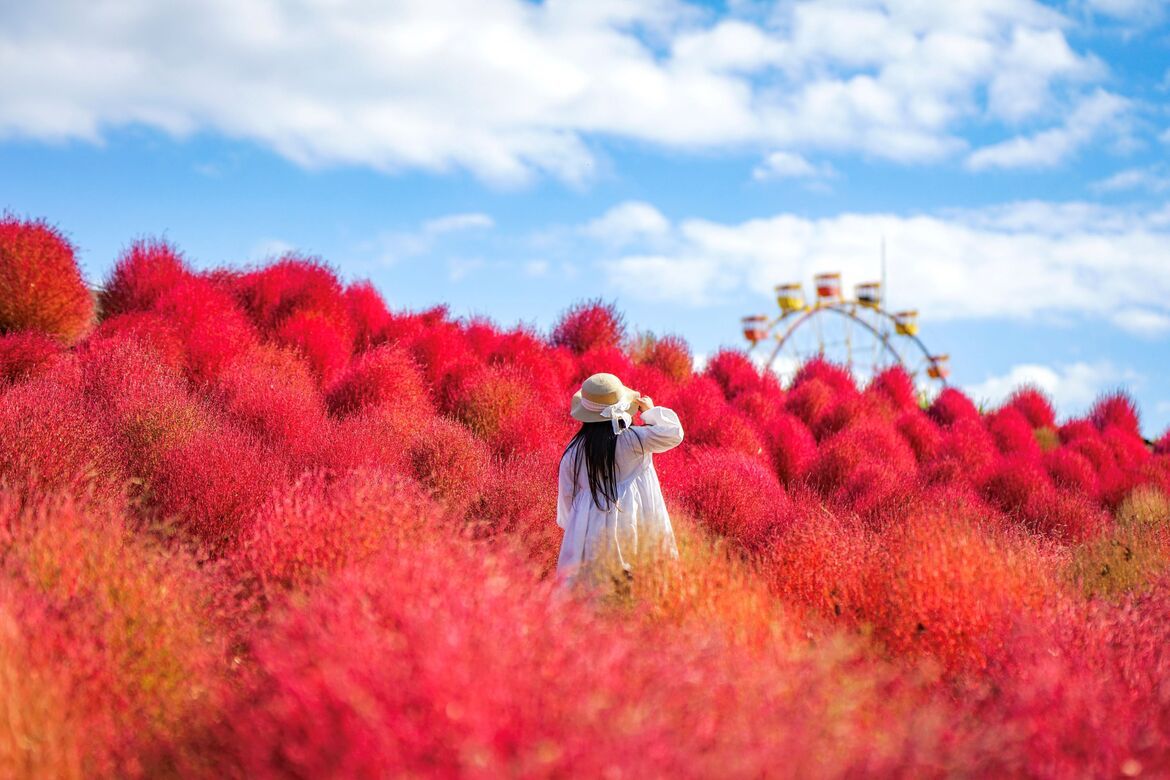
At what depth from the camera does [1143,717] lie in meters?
3.50

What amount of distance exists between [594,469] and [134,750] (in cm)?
236

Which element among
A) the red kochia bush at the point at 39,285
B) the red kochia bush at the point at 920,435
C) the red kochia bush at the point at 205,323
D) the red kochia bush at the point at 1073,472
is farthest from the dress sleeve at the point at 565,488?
the red kochia bush at the point at 1073,472

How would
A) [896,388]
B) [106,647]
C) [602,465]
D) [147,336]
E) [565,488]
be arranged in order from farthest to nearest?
1. [896,388]
2. [147,336]
3. [565,488]
4. [602,465]
5. [106,647]

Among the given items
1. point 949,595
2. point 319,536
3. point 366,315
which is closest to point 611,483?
point 319,536

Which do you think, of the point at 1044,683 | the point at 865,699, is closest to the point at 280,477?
the point at 865,699

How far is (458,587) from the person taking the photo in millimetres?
3246

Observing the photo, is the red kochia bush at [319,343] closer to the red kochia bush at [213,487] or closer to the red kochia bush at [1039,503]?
the red kochia bush at [213,487]

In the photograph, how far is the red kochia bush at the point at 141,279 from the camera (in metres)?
9.42

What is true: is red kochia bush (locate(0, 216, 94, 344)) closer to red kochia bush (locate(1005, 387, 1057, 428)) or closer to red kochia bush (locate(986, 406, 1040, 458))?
red kochia bush (locate(986, 406, 1040, 458))

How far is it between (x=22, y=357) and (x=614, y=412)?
17.5ft

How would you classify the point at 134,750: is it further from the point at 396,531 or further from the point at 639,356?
the point at 639,356

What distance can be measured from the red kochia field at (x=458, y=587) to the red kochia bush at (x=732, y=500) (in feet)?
0.08

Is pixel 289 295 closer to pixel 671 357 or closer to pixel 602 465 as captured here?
pixel 671 357

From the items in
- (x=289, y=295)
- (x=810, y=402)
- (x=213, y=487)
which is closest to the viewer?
(x=213, y=487)
